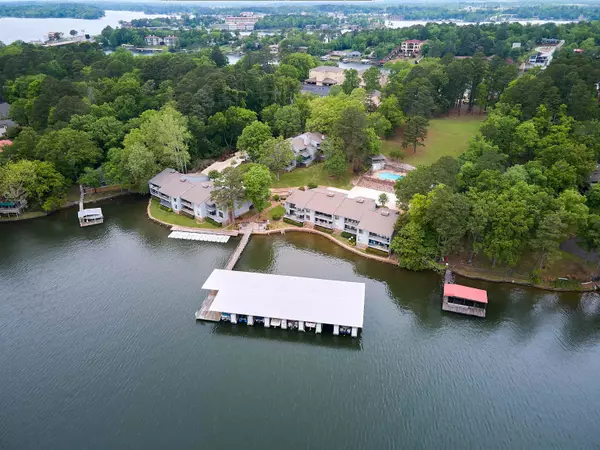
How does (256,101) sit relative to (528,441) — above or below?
above

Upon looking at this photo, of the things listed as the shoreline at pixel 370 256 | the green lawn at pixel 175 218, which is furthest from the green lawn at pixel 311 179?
the green lawn at pixel 175 218

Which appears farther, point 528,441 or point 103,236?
point 103,236

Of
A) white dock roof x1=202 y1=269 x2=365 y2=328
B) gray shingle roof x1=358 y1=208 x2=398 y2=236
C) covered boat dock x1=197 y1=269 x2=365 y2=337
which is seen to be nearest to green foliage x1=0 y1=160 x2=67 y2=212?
white dock roof x1=202 y1=269 x2=365 y2=328

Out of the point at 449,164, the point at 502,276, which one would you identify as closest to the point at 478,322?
the point at 502,276

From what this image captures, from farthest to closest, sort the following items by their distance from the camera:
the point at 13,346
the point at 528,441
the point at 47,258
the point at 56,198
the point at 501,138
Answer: the point at 501,138 → the point at 56,198 → the point at 47,258 → the point at 13,346 → the point at 528,441

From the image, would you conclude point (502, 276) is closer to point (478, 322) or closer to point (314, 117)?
point (478, 322)

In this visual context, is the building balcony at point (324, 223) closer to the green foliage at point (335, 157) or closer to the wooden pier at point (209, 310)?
the green foliage at point (335, 157)

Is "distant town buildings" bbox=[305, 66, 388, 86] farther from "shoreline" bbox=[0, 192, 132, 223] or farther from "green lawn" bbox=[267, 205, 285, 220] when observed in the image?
"shoreline" bbox=[0, 192, 132, 223]
